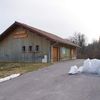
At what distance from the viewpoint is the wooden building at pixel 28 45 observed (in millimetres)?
24766

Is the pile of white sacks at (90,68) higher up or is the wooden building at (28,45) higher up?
the wooden building at (28,45)

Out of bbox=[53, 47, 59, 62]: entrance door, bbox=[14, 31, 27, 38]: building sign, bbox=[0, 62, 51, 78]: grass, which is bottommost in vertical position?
bbox=[0, 62, 51, 78]: grass

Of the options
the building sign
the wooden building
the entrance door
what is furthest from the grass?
the building sign

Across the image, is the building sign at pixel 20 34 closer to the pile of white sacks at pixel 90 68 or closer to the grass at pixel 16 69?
the grass at pixel 16 69

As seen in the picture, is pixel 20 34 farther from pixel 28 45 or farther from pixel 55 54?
pixel 55 54

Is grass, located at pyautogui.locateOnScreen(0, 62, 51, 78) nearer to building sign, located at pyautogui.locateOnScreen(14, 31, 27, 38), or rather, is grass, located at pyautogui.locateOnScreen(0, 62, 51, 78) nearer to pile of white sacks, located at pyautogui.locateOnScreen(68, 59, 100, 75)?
pile of white sacks, located at pyautogui.locateOnScreen(68, 59, 100, 75)

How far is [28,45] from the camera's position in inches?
1027

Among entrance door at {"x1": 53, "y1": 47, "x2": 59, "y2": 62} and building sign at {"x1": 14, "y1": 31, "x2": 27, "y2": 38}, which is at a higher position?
building sign at {"x1": 14, "y1": 31, "x2": 27, "y2": 38}

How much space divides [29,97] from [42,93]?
676mm

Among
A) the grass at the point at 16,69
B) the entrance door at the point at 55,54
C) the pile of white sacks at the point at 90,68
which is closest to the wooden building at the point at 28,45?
the entrance door at the point at 55,54

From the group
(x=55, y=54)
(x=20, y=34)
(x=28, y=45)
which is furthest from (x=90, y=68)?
(x=20, y=34)

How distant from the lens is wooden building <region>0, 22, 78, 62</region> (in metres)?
24.8

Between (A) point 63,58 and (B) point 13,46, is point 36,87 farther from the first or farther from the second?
(A) point 63,58

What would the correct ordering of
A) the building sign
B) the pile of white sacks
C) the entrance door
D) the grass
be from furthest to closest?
1. the building sign
2. the entrance door
3. the grass
4. the pile of white sacks
